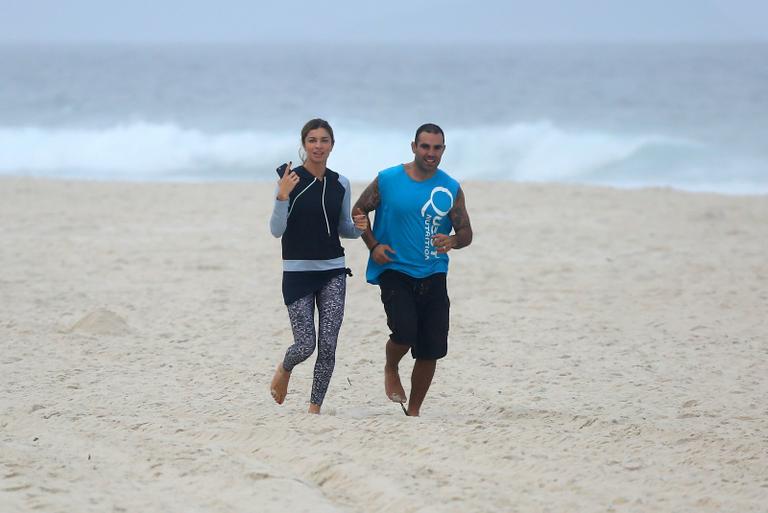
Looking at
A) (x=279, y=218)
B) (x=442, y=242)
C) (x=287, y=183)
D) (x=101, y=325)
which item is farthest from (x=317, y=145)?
(x=101, y=325)

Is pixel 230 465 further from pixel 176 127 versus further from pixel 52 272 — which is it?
pixel 176 127

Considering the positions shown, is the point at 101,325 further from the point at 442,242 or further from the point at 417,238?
the point at 442,242

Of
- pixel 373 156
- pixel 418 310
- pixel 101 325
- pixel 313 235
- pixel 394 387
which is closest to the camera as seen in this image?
pixel 313 235

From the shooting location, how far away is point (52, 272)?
10.0 m

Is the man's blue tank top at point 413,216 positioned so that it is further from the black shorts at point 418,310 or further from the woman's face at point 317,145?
the woman's face at point 317,145

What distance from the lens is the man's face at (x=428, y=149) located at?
5148 mm

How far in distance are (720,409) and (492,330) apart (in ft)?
7.77

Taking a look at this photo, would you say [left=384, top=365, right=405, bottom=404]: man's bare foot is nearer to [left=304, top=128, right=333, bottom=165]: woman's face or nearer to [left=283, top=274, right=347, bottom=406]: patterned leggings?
[left=283, top=274, right=347, bottom=406]: patterned leggings

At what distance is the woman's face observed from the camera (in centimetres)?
510

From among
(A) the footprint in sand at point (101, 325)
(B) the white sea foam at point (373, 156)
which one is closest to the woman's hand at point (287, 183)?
(A) the footprint in sand at point (101, 325)

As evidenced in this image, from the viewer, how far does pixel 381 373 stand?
698cm

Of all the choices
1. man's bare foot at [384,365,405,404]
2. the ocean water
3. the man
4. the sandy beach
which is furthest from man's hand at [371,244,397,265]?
the ocean water

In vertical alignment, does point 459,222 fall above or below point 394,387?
above

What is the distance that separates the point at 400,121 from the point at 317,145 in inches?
1351
